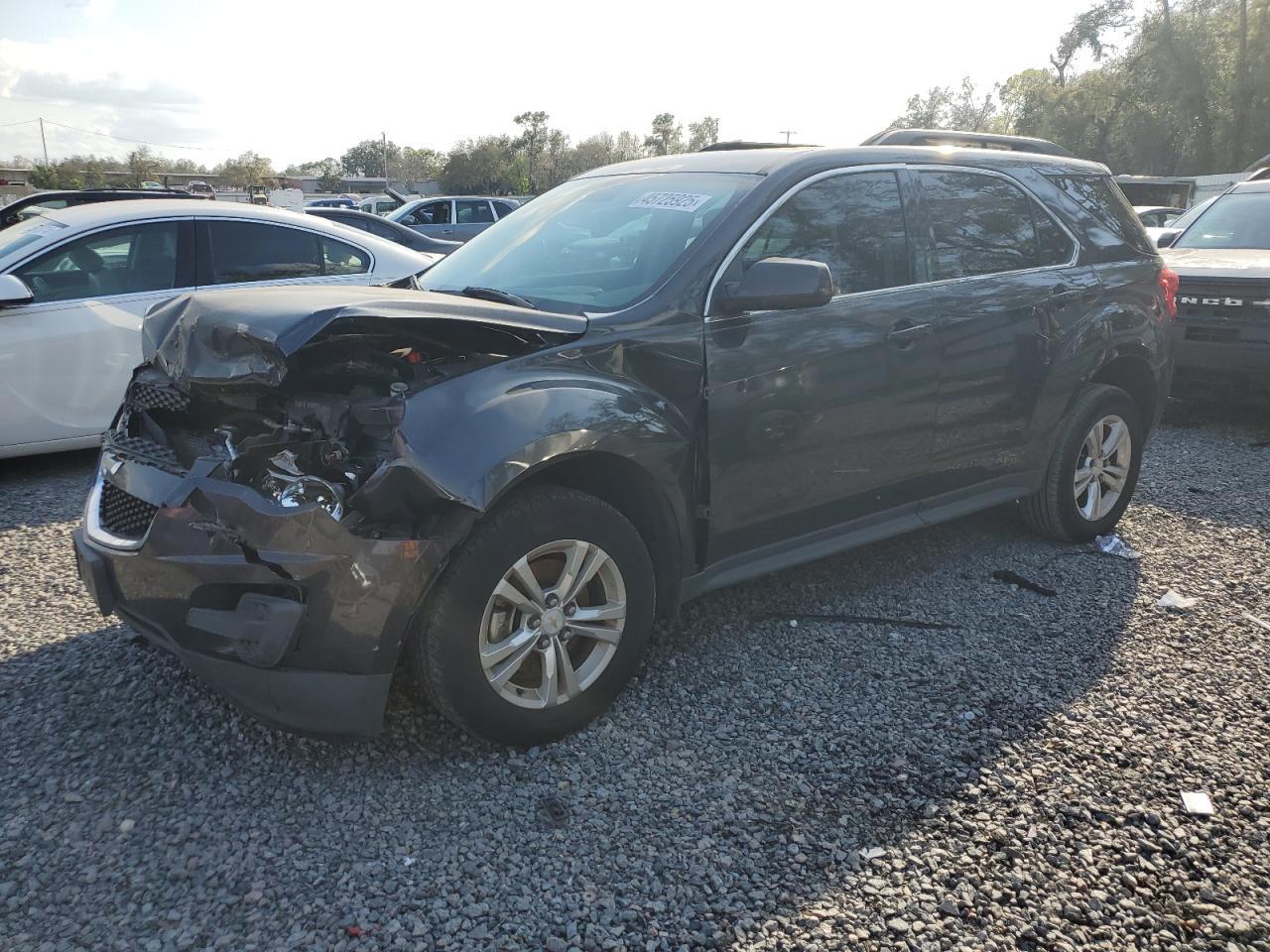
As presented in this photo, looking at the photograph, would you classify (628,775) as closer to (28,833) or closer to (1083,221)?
(28,833)

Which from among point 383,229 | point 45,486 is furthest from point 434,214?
point 45,486

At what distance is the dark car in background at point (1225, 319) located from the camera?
24.5 ft

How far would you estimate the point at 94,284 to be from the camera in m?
5.93

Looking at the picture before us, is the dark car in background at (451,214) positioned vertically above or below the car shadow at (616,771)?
above

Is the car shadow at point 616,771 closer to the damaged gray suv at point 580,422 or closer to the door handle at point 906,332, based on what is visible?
the damaged gray suv at point 580,422

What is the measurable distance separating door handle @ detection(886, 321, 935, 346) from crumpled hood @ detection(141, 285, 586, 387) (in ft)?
4.56

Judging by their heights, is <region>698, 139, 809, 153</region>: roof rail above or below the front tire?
above

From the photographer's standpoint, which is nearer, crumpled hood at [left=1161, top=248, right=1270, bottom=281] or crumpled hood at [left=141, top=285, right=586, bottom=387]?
crumpled hood at [left=141, top=285, right=586, bottom=387]

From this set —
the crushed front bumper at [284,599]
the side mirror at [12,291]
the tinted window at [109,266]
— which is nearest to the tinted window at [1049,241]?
the crushed front bumper at [284,599]

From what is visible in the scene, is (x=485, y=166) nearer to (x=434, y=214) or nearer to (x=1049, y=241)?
(x=434, y=214)

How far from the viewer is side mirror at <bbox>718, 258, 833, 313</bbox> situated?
132 inches

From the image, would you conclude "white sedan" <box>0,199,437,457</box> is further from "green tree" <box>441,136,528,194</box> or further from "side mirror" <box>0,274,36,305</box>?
"green tree" <box>441,136,528,194</box>

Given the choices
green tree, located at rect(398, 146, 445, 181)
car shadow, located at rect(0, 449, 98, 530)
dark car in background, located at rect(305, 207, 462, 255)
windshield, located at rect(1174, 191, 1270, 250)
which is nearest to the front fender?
car shadow, located at rect(0, 449, 98, 530)

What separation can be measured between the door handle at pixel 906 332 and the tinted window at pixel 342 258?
4064 millimetres
